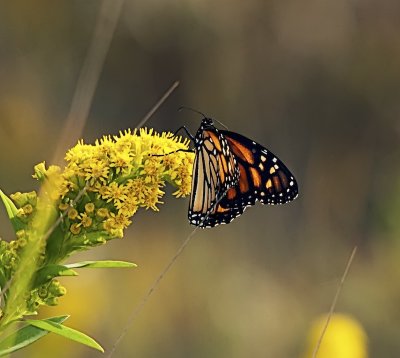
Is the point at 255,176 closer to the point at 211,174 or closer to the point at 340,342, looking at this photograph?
the point at 211,174

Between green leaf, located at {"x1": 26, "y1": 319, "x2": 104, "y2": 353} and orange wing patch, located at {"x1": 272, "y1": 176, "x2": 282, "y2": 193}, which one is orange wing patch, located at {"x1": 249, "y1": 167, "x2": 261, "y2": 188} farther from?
green leaf, located at {"x1": 26, "y1": 319, "x2": 104, "y2": 353}

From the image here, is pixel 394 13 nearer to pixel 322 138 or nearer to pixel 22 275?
pixel 322 138

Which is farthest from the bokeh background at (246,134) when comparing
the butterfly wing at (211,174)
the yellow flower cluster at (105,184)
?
the yellow flower cluster at (105,184)

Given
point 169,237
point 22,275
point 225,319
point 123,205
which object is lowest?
point 225,319

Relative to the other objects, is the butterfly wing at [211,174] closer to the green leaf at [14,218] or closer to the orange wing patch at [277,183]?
the orange wing patch at [277,183]

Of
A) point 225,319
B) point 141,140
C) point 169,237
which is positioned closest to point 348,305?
point 225,319

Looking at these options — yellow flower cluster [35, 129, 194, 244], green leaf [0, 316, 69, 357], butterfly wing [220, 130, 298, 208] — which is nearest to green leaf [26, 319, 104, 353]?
green leaf [0, 316, 69, 357]
